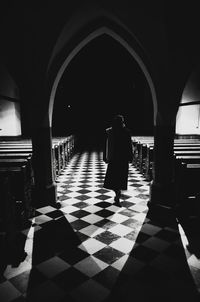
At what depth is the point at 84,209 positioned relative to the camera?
486 cm

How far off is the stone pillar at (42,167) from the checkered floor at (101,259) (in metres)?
0.29

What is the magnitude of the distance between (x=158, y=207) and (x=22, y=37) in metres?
4.32

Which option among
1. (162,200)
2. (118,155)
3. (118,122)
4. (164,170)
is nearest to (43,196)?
(118,155)

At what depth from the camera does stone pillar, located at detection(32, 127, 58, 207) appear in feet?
16.6

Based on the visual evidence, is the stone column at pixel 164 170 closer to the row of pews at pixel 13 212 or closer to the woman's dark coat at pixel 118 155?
the woman's dark coat at pixel 118 155

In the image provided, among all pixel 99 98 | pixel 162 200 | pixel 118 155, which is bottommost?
pixel 162 200

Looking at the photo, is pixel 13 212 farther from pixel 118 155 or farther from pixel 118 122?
pixel 118 122

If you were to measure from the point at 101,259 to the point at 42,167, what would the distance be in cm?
265

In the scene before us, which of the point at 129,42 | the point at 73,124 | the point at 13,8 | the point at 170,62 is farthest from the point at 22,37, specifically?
the point at 73,124

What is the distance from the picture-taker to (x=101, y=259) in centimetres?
310

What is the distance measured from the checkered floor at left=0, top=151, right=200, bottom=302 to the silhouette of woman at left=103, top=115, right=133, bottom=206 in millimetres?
565

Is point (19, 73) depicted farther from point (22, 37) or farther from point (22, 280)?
point (22, 280)

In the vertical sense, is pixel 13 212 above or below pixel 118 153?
below

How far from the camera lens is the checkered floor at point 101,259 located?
2504 mm
